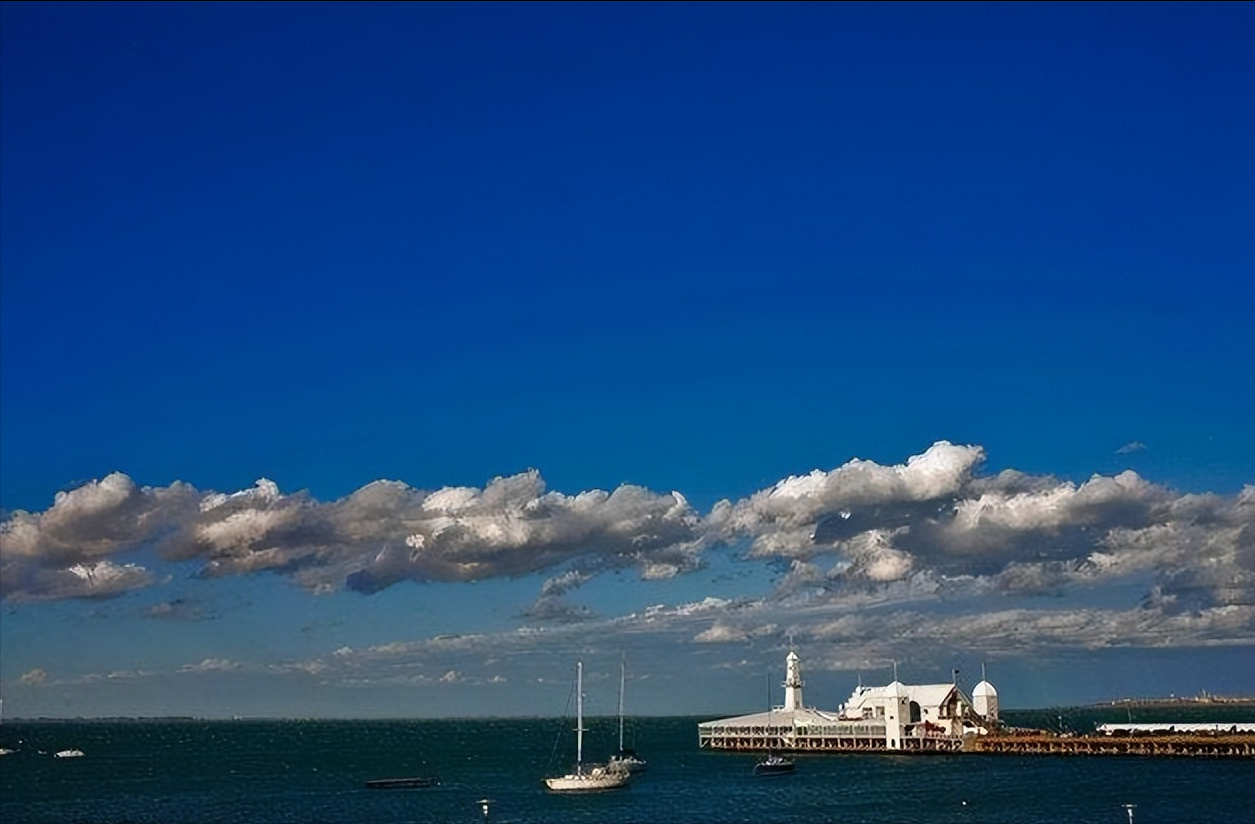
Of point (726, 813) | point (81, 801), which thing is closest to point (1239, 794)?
point (726, 813)

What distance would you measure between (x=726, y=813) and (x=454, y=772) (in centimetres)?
7510

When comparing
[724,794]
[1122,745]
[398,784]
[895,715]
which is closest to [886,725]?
[895,715]

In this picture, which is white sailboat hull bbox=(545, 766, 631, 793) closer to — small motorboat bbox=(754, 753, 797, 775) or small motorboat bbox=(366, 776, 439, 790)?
small motorboat bbox=(366, 776, 439, 790)

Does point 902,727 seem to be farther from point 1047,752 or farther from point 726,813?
point 726,813

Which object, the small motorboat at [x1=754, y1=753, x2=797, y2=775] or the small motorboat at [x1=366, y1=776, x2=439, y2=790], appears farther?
the small motorboat at [x1=754, y1=753, x2=797, y2=775]

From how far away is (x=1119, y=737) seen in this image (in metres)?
175

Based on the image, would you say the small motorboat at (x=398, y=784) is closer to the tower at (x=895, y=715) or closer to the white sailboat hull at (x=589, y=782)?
the white sailboat hull at (x=589, y=782)

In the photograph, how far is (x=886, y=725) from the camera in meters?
188

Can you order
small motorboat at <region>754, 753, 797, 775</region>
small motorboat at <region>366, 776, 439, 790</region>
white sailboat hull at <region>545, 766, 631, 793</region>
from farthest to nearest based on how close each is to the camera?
small motorboat at <region>754, 753, 797, 775</region>
small motorboat at <region>366, 776, 439, 790</region>
white sailboat hull at <region>545, 766, 631, 793</region>

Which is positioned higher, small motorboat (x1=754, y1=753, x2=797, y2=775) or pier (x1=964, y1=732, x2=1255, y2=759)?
pier (x1=964, y1=732, x2=1255, y2=759)

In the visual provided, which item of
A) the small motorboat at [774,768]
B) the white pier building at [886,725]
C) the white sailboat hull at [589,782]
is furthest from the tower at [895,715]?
the white sailboat hull at [589,782]

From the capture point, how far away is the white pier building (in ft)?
609

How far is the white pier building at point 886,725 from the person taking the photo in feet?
609

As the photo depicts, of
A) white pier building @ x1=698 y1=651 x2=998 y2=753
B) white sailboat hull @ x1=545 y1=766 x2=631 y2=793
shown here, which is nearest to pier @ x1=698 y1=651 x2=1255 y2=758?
white pier building @ x1=698 y1=651 x2=998 y2=753
